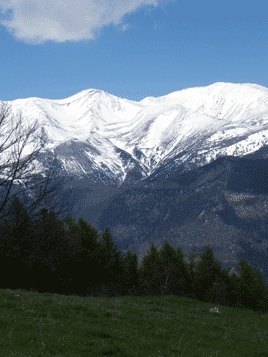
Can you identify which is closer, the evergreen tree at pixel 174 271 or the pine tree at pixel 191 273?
the evergreen tree at pixel 174 271

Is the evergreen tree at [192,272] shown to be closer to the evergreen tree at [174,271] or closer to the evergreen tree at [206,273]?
the evergreen tree at [174,271]

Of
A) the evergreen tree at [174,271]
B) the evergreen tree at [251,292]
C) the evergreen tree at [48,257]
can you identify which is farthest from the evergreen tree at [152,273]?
the evergreen tree at [48,257]

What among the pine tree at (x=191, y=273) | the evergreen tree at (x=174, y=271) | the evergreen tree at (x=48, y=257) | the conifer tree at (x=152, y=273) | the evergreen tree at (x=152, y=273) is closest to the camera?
the evergreen tree at (x=48, y=257)

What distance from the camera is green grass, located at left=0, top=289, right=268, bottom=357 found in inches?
386

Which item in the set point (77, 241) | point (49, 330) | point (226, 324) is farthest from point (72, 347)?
point (77, 241)

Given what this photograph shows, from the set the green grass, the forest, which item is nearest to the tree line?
the forest

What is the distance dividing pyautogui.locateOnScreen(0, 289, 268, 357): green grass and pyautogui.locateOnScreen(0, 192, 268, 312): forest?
4286 millimetres

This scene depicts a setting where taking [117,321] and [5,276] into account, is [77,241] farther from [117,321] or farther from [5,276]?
[117,321]

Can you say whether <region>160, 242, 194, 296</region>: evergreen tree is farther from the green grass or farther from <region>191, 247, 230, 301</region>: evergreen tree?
the green grass

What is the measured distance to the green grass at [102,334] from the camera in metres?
9.80

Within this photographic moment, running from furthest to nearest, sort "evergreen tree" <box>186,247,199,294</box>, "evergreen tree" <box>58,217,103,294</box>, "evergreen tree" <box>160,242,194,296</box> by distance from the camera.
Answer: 1. "evergreen tree" <box>186,247,199,294</box>
2. "evergreen tree" <box>160,242,194,296</box>
3. "evergreen tree" <box>58,217,103,294</box>

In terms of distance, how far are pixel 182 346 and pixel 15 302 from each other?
8.28 m

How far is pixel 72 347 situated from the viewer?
9.86 m

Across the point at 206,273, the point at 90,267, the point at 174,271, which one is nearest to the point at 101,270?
the point at 90,267
